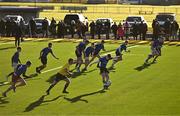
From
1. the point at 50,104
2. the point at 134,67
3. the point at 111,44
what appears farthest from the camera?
the point at 111,44

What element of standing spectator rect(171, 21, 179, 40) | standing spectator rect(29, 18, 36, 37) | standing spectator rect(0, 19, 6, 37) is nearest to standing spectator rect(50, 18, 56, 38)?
standing spectator rect(29, 18, 36, 37)

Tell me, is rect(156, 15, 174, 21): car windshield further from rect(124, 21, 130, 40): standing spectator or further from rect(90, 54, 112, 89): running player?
rect(90, 54, 112, 89): running player

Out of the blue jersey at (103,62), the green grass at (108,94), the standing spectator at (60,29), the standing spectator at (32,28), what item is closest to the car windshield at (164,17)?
the standing spectator at (60,29)

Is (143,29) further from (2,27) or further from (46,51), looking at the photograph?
(46,51)

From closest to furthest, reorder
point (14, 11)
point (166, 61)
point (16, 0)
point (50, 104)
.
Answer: point (50, 104) < point (166, 61) < point (14, 11) < point (16, 0)

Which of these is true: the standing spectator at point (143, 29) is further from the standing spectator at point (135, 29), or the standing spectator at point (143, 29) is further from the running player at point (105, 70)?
the running player at point (105, 70)

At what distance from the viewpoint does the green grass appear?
18.0m

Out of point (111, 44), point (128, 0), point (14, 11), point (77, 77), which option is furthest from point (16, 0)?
point (77, 77)

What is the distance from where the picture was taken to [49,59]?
31562 mm

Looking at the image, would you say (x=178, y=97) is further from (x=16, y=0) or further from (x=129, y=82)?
(x=16, y=0)

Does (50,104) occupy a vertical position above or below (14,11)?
below

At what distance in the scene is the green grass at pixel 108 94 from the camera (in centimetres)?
1805

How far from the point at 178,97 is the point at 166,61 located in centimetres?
1067

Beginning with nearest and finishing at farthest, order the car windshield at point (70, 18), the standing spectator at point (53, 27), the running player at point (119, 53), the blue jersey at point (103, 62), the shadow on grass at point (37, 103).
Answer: the shadow on grass at point (37, 103)
the blue jersey at point (103, 62)
the running player at point (119, 53)
the standing spectator at point (53, 27)
the car windshield at point (70, 18)
